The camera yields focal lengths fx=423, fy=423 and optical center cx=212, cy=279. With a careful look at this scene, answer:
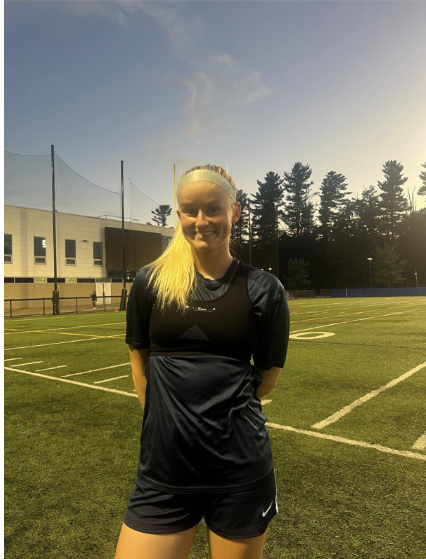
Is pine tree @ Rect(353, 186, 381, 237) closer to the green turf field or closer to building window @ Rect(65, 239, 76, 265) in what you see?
building window @ Rect(65, 239, 76, 265)

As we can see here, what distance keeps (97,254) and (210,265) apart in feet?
125

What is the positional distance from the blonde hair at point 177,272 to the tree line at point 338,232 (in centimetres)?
6385

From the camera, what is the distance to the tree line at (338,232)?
69938 millimetres

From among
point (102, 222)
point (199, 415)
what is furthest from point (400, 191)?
point (199, 415)

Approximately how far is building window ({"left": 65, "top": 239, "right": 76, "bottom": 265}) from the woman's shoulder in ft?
117

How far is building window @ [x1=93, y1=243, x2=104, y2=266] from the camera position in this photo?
38156mm

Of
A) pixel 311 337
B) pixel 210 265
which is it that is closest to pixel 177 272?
pixel 210 265

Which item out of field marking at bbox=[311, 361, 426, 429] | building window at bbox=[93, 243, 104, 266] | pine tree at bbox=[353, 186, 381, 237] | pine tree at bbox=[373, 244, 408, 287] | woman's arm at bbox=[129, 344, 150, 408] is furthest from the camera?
pine tree at bbox=[353, 186, 381, 237]

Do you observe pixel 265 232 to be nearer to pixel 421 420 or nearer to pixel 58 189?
pixel 58 189

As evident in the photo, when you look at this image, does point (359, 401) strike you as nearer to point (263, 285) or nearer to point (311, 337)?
point (263, 285)

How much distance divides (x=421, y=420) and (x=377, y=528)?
263cm

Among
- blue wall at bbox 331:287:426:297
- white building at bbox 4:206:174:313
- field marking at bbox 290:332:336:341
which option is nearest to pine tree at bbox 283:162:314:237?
blue wall at bbox 331:287:426:297

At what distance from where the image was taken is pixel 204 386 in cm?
152

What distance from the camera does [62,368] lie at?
862 cm
